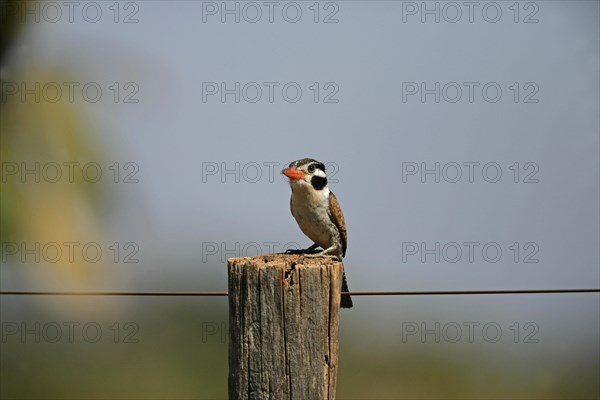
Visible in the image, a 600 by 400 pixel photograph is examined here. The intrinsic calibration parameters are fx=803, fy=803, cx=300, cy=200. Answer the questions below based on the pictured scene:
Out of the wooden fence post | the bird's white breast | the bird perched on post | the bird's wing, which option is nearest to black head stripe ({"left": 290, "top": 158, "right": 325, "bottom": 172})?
the bird perched on post

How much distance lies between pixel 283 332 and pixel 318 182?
2.34m

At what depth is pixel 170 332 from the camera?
438 inches

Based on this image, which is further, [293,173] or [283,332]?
[293,173]

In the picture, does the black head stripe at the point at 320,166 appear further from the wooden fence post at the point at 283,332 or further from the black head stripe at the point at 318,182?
the wooden fence post at the point at 283,332

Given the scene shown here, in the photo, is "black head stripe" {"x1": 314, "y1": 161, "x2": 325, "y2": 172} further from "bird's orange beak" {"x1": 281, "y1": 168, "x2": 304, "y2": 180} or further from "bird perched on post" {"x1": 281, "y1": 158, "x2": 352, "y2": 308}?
"bird's orange beak" {"x1": 281, "y1": 168, "x2": 304, "y2": 180}

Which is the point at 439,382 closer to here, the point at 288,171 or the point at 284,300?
the point at 288,171

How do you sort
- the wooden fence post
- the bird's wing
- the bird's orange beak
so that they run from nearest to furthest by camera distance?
the wooden fence post → the bird's orange beak → the bird's wing

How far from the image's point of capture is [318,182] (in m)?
5.20

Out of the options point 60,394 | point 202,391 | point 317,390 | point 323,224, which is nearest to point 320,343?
point 317,390

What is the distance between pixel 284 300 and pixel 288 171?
2253mm

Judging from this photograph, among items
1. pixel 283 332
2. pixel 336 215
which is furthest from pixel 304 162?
pixel 283 332

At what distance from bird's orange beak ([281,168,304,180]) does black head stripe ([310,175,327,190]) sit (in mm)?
85

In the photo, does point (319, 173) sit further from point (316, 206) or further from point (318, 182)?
point (316, 206)

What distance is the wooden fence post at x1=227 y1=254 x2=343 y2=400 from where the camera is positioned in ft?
9.66
